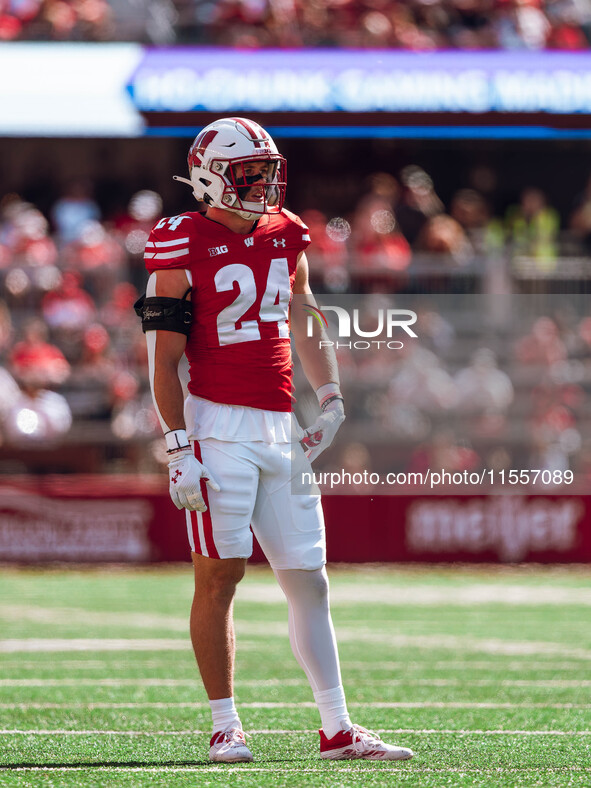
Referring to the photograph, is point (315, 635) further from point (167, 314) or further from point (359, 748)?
point (167, 314)

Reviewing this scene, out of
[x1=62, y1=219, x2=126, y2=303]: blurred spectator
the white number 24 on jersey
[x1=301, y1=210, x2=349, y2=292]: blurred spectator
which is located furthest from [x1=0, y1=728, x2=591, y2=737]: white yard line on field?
[x1=62, y1=219, x2=126, y2=303]: blurred spectator

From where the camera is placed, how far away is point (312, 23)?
50.4ft

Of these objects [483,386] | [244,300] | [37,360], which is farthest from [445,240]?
[244,300]

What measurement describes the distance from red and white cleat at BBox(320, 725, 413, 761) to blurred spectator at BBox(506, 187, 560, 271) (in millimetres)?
9848

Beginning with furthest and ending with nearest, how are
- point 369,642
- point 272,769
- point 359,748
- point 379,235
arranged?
point 379,235, point 369,642, point 359,748, point 272,769

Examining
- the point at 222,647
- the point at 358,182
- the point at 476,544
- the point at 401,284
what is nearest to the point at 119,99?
the point at 358,182

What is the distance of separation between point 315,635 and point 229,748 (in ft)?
1.40

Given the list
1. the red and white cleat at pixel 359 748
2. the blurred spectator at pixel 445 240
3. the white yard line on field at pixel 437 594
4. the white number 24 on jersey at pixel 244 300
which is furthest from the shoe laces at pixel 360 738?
the blurred spectator at pixel 445 240

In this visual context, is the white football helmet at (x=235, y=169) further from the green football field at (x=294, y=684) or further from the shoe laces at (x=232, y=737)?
the green football field at (x=294, y=684)

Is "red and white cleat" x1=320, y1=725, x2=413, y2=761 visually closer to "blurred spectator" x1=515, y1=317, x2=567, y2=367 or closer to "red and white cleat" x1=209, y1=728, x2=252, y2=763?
"red and white cleat" x1=209, y1=728, x2=252, y2=763

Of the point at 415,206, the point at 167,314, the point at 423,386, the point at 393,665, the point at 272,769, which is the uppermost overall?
the point at 415,206

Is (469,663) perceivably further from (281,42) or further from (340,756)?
(281,42)

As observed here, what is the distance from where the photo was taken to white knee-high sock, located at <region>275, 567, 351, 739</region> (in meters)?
4.22

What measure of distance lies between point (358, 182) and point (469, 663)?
32.9ft
